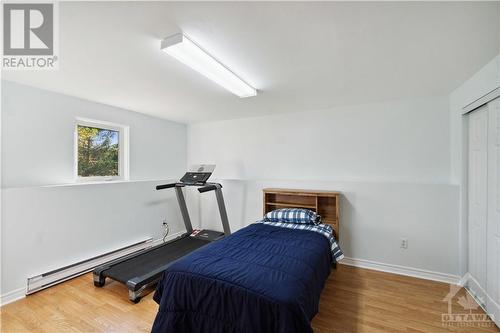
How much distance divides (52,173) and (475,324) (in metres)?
4.65

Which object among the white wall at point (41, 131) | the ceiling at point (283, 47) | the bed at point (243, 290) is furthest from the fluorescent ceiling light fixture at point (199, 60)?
the white wall at point (41, 131)

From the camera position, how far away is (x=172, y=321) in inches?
65.9

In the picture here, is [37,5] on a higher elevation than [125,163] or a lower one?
higher

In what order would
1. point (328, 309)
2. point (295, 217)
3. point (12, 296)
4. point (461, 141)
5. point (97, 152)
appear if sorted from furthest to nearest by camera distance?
point (97, 152) → point (295, 217) → point (461, 141) → point (12, 296) → point (328, 309)

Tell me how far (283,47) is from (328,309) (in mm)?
2401

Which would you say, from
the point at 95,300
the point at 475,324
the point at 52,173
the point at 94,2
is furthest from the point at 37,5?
the point at 475,324

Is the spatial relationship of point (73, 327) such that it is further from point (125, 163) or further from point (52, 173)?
point (125, 163)

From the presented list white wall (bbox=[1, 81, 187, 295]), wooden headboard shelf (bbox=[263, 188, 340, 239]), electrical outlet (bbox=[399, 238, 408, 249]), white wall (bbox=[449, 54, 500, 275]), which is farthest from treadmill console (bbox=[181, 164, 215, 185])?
white wall (bbox=[449, 54, 500, 275])

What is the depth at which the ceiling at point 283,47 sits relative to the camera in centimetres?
134

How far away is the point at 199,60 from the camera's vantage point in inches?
72.8

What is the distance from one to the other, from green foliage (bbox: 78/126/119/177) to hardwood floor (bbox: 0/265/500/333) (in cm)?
150

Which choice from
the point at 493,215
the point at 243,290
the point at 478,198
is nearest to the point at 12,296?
the point at 243,290

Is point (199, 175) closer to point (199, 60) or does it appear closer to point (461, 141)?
point (199, 60)

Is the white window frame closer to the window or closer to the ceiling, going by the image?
the window
